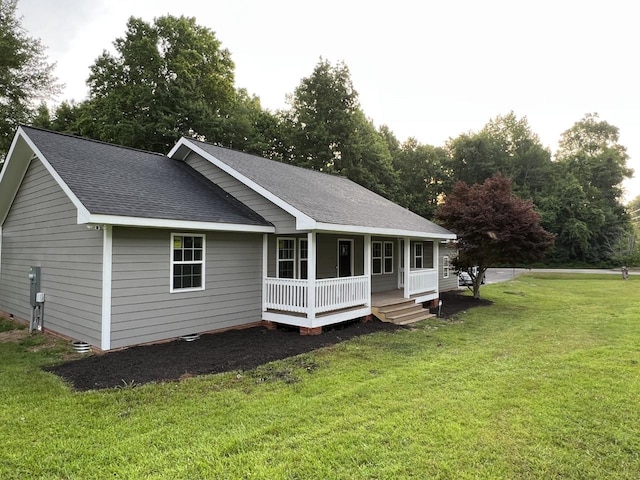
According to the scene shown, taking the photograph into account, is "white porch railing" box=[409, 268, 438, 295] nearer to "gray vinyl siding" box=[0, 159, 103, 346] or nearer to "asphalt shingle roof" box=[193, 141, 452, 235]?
"asphalt shingle roof" box=[193, 141, 452, 235]

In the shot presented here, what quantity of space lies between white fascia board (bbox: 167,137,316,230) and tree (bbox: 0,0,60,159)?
53.5 ft

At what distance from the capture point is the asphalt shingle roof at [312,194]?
29.8 feet

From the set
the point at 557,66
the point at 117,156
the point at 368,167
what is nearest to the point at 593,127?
the point at 368,167

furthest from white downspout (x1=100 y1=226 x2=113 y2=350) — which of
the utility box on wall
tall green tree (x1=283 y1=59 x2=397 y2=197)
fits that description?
tall green tree (x1=283 y1=59 x2=397 y2=197)

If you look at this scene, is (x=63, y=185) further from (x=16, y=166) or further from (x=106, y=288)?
(x=16, y=166)

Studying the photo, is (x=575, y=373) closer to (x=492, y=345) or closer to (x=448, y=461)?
(x=492, y=345)

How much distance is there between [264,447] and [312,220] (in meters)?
5.01

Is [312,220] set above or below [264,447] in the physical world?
above

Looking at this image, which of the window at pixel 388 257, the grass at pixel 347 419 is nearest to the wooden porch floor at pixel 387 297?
the window at pixel 388 257

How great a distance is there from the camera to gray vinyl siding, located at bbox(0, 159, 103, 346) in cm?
735

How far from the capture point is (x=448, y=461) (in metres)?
3.33

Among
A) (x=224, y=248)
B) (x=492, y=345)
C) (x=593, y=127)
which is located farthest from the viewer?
(x=593, y=127)

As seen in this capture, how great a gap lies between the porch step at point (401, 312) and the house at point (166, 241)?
0.40ft

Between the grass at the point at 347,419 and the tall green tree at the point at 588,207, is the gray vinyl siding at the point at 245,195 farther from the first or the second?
the tall green tree at the point at 588,207
